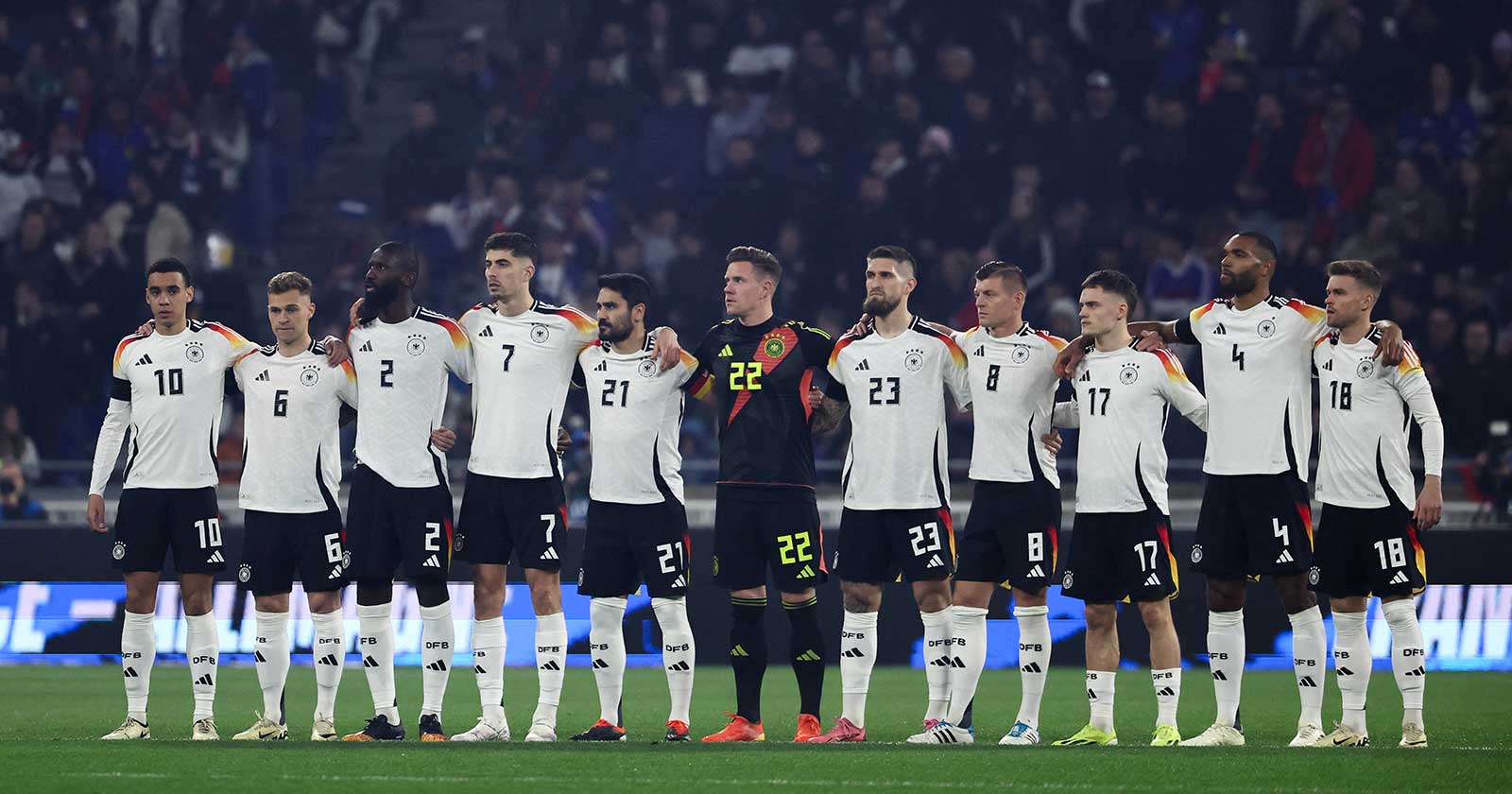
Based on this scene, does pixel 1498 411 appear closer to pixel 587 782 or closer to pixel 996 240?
pixel 996 240

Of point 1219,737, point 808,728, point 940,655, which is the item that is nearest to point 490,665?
point 808,728

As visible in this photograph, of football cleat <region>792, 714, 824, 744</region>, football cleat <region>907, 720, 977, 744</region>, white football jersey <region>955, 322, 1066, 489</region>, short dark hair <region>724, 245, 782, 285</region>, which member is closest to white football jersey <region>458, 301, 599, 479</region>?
short dark hair <region>724, 245, 782, 285</region>

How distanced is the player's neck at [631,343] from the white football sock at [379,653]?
192 cm

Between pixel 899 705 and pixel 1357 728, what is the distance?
11.8 ft

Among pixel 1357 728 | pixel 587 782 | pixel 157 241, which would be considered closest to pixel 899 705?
pixel 1357 728

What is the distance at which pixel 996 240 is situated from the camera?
66.0ft

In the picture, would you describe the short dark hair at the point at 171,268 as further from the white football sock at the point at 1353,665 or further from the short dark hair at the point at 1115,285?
the white football sock at the point at 1353,665

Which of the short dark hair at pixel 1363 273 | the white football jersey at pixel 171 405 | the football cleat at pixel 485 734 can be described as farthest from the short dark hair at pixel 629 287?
the short dark hair at pixel 1363 273

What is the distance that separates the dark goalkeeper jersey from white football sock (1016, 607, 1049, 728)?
1399mm

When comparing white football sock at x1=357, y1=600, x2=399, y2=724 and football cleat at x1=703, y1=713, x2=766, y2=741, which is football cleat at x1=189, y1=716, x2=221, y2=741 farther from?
football cleat at x1=703, y1=713, x2=766, y2=741

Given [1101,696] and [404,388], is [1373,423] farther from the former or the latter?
[404,388]

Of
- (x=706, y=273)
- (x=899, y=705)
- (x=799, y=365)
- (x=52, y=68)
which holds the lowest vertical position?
(x=899, y=705)

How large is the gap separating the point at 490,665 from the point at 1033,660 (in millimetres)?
2979

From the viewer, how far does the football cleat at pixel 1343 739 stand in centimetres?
1062
